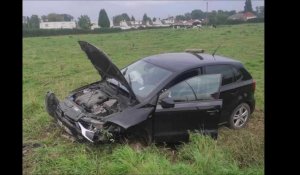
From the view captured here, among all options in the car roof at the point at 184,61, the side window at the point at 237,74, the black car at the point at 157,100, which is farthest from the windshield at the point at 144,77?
the side window at the point at 237,74

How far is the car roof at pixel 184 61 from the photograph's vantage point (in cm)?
622

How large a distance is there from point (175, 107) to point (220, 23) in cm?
3269

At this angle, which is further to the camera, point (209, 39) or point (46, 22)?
point (46, 22)

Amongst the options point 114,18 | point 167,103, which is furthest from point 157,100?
point 114,18

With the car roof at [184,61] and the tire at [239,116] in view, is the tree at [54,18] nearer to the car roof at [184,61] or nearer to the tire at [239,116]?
the car roof at [184,61]

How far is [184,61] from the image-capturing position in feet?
21.2

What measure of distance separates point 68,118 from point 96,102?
1.85ft

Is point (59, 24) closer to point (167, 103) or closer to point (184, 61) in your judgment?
point (184, 61)

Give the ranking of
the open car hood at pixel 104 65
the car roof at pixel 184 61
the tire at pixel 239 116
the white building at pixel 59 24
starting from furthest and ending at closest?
1. the white building at pixel 59 24
2. the tire at pixel 239 116
3. the car roof at pixel 184 61
4. the open car hood at pixel 104 65

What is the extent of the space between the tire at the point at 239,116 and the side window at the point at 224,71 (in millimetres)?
579

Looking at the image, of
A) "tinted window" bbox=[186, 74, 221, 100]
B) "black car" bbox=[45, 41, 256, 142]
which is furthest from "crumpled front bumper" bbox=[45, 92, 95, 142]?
"tinted window" bbox=[186, 74, 221, 100]
